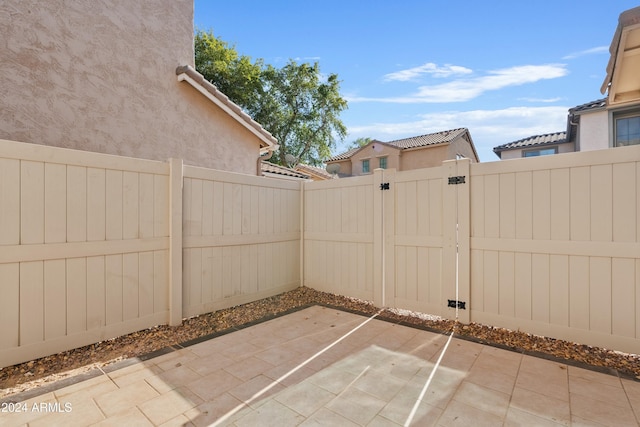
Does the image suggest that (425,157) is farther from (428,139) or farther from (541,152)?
(541,152)

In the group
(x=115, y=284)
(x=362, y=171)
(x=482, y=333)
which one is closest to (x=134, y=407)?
(x=115, y=284)

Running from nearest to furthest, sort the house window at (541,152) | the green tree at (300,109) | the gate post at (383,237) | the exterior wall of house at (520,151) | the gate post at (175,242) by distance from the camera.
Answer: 1. the gate post at (175,242)
2. the gate post at (383,237)
3. the exterior wall of house at (520,151)
4. the house window at (541,152)
5. the green tree at (300,109)

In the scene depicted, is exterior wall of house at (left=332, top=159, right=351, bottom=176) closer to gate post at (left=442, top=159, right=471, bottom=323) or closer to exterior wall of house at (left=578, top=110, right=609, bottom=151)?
exterior wall of house at (left=578, top=110, right=609, bottom=151)

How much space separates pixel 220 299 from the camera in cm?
413

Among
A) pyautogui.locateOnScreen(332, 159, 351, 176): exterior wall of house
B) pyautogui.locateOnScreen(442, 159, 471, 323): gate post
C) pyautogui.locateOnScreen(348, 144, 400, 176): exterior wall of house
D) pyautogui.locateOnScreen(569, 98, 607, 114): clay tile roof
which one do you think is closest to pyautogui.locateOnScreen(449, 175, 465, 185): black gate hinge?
pyautogui.locateOnScreen(442, 159, 471, 323): gate post

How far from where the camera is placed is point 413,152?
1872cm

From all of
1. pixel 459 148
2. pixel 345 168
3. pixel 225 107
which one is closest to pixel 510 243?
pixel 225 107

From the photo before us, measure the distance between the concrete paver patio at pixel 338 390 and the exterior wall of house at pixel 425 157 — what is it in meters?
16.0

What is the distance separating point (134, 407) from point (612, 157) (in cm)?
463

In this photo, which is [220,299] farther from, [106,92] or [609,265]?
[609,265]

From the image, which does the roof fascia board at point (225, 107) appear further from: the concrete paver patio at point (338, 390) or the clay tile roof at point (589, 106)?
the clay tile roof at point (589, 106)

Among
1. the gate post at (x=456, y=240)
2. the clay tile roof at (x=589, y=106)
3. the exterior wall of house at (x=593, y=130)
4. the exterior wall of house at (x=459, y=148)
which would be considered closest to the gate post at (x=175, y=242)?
the gate post at (x=456, y=240)

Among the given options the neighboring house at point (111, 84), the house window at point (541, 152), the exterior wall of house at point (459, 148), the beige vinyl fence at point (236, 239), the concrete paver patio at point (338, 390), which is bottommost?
the concrete paver patio at point (338, 390)

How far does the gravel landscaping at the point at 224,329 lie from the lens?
251cm
